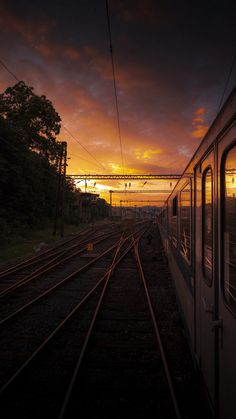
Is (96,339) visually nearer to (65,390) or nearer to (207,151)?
(65,390)

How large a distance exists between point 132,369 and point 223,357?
2363mm

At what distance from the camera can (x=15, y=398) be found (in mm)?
3760

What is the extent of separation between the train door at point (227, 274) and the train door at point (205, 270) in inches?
11.9

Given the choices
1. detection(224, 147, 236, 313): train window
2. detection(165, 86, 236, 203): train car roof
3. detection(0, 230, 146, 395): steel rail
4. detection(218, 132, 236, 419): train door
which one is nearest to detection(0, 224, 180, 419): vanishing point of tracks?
detection(0, 230, 146, 395): steel rail

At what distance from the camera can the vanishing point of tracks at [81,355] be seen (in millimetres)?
3631

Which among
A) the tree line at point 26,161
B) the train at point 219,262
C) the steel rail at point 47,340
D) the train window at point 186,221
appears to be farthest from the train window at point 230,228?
the tree line at point 26,161

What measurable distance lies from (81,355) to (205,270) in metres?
2.58

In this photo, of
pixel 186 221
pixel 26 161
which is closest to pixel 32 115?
pixel 26 161

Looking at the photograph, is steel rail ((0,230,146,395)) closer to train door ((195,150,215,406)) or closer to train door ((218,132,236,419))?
train door ((195,150,215,406))

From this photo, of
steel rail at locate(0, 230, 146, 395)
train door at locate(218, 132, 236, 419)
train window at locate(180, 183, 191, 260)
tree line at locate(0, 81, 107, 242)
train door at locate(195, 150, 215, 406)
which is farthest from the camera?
tree line at locate(0, 81, 107, 242)

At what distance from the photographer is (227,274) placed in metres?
2.63

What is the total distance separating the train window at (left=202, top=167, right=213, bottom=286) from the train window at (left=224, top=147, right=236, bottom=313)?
481mm

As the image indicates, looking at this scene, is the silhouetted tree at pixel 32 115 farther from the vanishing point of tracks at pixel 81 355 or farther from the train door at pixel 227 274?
the train door at pixel 227 274

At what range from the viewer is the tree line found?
25.7 meters
